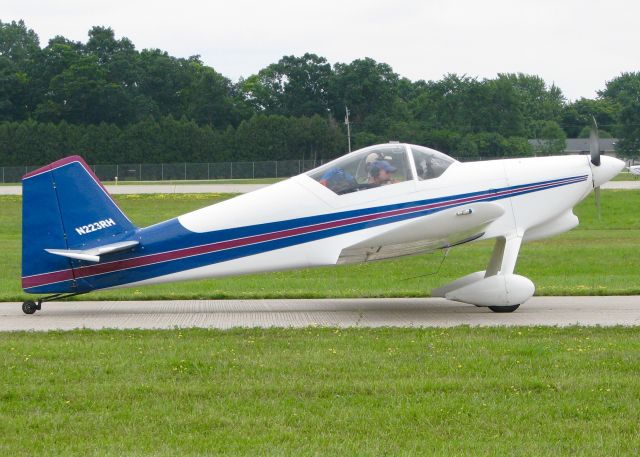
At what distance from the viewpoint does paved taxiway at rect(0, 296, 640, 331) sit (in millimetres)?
12406

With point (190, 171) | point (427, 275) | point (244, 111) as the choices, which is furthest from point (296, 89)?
point (427, 275)

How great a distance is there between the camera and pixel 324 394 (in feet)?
26.5

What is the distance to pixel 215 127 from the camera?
283 feet

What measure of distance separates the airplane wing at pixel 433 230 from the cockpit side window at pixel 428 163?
0.53 metres

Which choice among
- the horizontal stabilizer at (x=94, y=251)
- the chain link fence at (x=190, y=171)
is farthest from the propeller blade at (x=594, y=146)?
the chain link fence at (x=190, y=171)

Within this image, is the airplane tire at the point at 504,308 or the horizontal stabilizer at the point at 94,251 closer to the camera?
the horizontal stabilizer at the point at 94,251

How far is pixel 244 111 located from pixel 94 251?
7431 cm

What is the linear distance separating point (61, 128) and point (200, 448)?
69821 mm

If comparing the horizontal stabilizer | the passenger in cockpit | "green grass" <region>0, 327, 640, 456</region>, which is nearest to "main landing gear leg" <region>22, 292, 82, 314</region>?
the horizontal stabilizer

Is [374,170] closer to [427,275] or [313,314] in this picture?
[313,314]

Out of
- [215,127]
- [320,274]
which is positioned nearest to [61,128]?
[215,127]

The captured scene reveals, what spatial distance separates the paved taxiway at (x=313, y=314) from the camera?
488 inches

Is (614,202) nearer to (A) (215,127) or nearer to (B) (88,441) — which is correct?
(B) (88,441)

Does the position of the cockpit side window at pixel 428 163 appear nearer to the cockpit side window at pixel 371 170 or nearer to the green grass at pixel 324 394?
the cockpit side window at pixel 371 170
